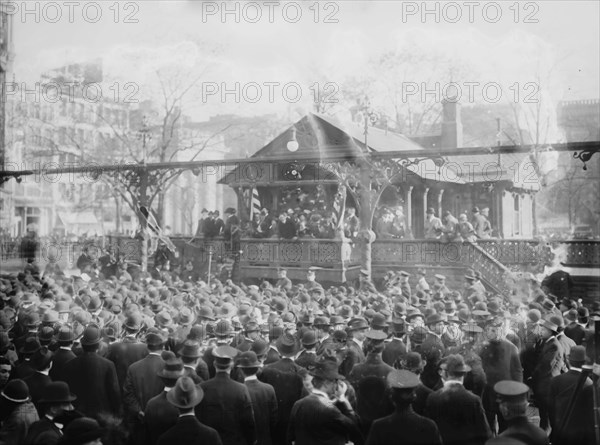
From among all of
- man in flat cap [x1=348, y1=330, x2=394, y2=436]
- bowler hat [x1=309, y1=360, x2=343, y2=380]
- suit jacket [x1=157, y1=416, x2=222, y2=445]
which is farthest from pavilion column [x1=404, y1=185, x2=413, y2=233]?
suit jacket [x1=157, y1=416, x2=222, y2=445]

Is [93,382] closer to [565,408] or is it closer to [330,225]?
[565,408]

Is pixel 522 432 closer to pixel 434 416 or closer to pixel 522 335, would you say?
pixel 434 416

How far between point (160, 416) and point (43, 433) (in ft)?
3.42

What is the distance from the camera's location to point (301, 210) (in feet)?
41.1

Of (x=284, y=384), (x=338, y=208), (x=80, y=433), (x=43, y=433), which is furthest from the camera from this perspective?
(x=338, y=208)

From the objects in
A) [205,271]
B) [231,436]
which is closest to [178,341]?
[231,436]

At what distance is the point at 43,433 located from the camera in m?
4.29

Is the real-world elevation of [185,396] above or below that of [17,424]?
above

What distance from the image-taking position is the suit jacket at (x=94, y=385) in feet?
19.9

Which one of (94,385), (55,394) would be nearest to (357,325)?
(94,385)

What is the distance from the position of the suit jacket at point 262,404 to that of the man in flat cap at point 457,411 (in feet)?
5.18

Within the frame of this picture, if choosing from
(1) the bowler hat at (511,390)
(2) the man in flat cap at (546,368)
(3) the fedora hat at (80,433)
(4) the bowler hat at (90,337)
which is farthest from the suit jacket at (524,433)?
(4) the bowler hat at (90,337)

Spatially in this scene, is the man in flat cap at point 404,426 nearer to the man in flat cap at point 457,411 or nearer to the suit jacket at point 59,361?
the man in flat cap at point 457,411

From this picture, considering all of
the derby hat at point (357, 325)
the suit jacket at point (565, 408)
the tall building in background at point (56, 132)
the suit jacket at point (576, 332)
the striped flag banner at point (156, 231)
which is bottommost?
→ the suit jacket at point (565, 408)
